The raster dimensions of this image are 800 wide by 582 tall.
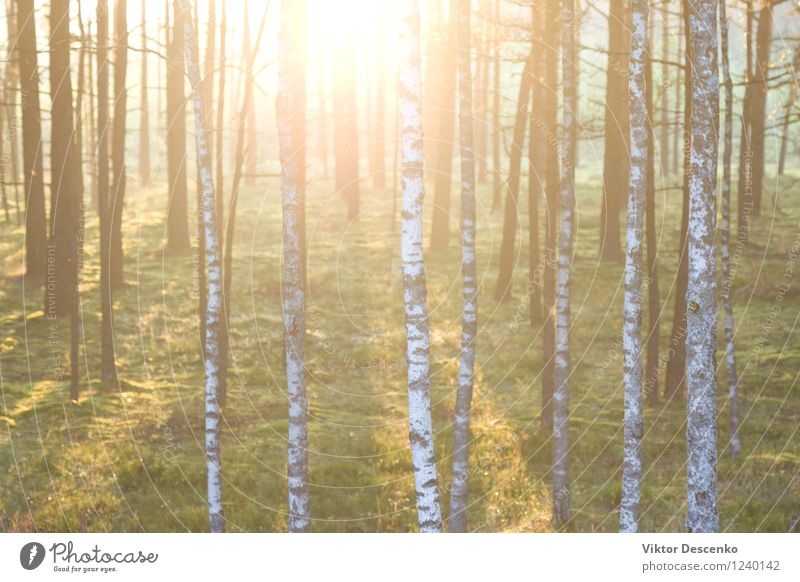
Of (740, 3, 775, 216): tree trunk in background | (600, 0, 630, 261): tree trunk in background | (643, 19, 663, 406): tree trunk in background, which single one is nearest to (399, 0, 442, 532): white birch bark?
(643, 19, 663, 406): tree trunk in background

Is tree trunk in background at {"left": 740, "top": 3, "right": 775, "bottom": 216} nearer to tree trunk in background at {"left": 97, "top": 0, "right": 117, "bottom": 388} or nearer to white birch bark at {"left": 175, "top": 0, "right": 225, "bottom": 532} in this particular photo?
tree trunk in background at {"left": 97, "top": 0, "right": 117, "bottom": 388}

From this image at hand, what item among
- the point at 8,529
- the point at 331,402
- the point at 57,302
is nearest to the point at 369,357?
the point at 331,402

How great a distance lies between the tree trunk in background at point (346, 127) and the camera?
36156 mm

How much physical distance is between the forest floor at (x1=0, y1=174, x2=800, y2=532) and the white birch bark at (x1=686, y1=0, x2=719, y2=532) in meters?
2.53

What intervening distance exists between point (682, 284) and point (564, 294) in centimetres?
487

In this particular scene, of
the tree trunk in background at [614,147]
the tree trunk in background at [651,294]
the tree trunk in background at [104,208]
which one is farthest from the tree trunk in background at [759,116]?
the tree trunk in background at [104,208]

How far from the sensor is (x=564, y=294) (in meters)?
13.6

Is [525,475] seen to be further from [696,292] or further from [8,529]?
[8,529]

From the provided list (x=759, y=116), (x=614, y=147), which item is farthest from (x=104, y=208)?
(x=759, y=116)

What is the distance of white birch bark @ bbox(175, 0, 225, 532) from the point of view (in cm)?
1273

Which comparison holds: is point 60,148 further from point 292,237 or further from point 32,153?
point 292,237

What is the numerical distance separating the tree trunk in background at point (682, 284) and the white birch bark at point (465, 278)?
184 inches

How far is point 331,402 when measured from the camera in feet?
62.5
